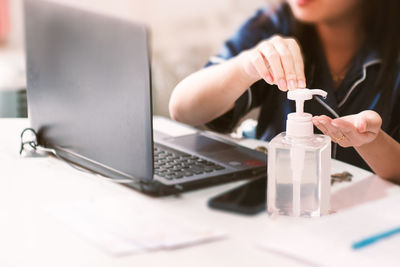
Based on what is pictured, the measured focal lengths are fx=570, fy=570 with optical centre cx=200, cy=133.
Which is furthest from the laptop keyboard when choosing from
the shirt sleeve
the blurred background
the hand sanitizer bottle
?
the blurred background

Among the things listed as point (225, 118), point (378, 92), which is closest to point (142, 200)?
point (225, 118)

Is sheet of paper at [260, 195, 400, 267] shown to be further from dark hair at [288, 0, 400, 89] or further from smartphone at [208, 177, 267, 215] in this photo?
dark hair at [288, 0, 400, 89]

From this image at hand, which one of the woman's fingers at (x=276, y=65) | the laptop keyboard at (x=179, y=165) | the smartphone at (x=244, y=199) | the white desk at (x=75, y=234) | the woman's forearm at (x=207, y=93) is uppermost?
the woman's fingers at (x=276, y=65)

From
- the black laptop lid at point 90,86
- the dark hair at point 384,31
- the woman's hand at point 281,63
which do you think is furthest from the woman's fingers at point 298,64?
the dark hair at point 384,31

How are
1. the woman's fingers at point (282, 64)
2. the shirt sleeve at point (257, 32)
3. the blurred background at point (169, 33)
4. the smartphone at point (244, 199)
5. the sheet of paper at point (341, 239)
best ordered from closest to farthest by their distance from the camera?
the sheet of paper at point (341, 239)
the smartphone at point (244, 199)
the woman's fingers at point (282, 64)
the shirt sleeve at point (257, 32)
the blurred background at point (169, 33)

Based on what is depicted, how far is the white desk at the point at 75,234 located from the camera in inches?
22.7

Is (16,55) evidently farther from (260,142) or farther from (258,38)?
(260,142)

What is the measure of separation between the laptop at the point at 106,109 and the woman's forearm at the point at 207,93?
14cm

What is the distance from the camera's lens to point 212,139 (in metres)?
0.98

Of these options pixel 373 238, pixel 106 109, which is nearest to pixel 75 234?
pixel 106 109

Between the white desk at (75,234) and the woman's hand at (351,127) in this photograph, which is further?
the woman's hand at (351,127)

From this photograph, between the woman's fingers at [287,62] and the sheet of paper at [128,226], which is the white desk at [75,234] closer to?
the sheet of paper at [128,226]

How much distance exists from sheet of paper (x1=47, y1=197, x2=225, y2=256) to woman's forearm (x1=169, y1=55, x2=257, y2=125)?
16.1 inches

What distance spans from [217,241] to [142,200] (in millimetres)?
146
